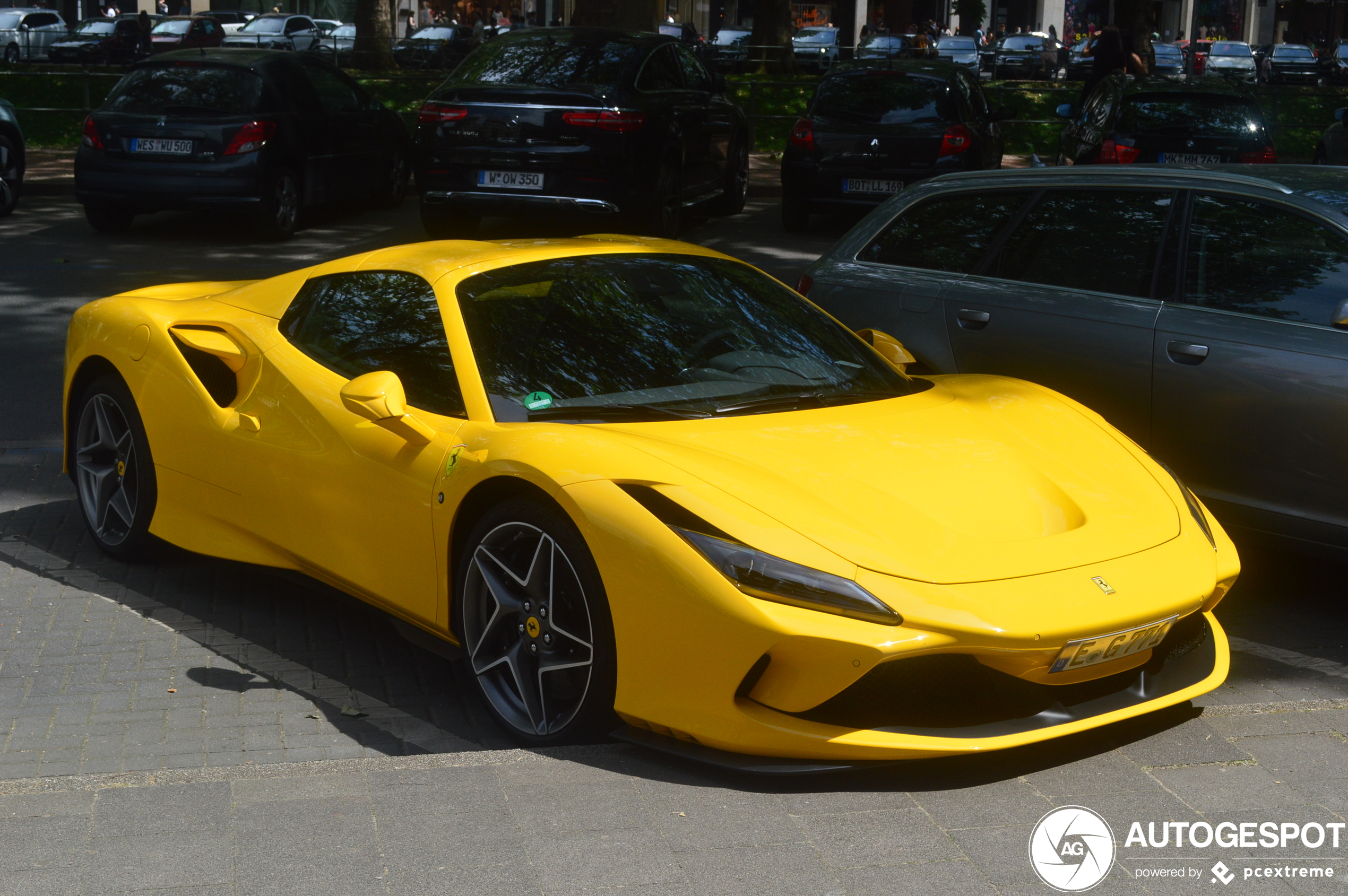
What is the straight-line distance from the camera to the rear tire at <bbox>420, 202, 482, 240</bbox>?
44.4 ft

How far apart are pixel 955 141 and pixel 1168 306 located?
29.9 ft

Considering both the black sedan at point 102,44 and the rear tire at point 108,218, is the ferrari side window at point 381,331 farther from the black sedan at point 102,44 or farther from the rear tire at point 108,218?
the black sedan at point 102,44

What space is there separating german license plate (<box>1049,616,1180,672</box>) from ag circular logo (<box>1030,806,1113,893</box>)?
0.35m

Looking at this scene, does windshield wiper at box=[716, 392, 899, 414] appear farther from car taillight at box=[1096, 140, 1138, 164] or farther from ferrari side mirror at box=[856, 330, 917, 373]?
car taillight at box=[1096, 140, 1138, 164]

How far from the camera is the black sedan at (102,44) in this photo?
107 feet

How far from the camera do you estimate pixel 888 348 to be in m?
5.07

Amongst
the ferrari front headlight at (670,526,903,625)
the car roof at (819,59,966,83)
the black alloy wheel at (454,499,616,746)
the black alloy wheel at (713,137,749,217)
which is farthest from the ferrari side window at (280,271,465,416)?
the black alloy wheel at (713,137,749,217)

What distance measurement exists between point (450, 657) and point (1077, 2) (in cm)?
6790

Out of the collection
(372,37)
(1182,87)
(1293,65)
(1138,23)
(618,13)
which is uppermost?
(1138,23)

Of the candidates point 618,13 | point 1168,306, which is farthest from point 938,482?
point 618,13

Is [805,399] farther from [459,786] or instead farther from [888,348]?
[459,786]

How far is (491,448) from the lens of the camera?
3.89 metres

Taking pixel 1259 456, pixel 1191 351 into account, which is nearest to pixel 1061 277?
pixel 1191 351

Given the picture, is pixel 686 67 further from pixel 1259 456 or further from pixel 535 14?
pixel 535 14
